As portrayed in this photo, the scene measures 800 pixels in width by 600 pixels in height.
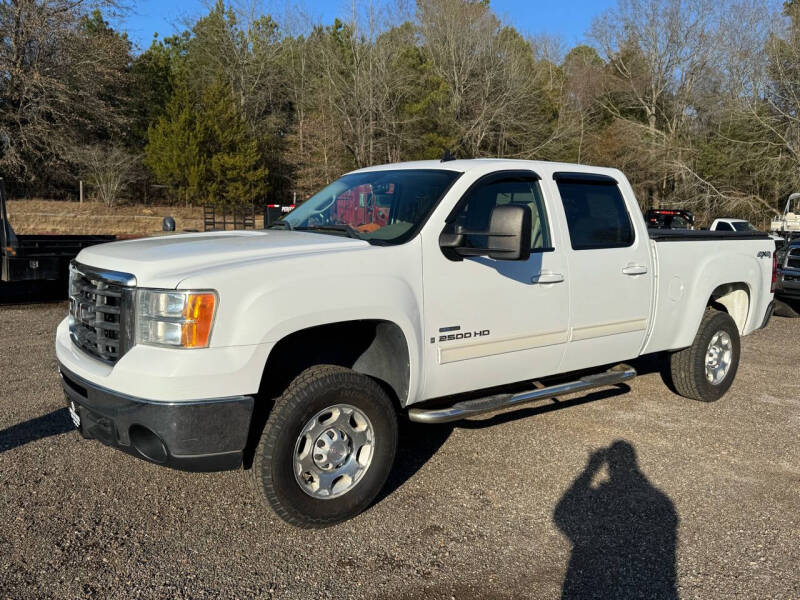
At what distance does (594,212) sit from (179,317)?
3120 millimetres

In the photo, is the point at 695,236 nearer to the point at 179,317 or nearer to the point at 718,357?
the point at 718,357

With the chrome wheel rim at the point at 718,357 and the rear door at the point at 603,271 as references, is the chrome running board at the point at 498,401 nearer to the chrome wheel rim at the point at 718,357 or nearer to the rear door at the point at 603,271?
the rear door at the point at 603,271

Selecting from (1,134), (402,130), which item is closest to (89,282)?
(1,134)

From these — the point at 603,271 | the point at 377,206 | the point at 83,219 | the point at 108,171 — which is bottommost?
the point at 83,219

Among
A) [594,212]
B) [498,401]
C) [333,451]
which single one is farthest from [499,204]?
[333,451]

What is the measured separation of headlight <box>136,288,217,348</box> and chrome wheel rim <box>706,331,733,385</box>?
4582 millimetres

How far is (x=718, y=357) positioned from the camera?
620cm

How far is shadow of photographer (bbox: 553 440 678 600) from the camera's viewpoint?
10.5ft

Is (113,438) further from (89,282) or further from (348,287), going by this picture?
(348,287)

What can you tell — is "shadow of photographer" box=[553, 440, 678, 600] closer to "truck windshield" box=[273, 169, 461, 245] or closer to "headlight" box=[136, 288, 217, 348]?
"truck windshield" box=[273, 169, 461, 245]

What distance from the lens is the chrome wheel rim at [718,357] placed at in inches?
240

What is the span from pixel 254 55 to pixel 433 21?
14.0m

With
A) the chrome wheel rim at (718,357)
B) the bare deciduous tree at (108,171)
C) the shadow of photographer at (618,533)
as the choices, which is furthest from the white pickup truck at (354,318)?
the bare deciduous tree at (108,171)

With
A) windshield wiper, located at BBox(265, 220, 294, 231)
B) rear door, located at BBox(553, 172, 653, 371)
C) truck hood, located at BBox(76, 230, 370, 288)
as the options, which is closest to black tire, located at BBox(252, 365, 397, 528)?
truck hood, located at BBox(76, 230, 370, 288)
